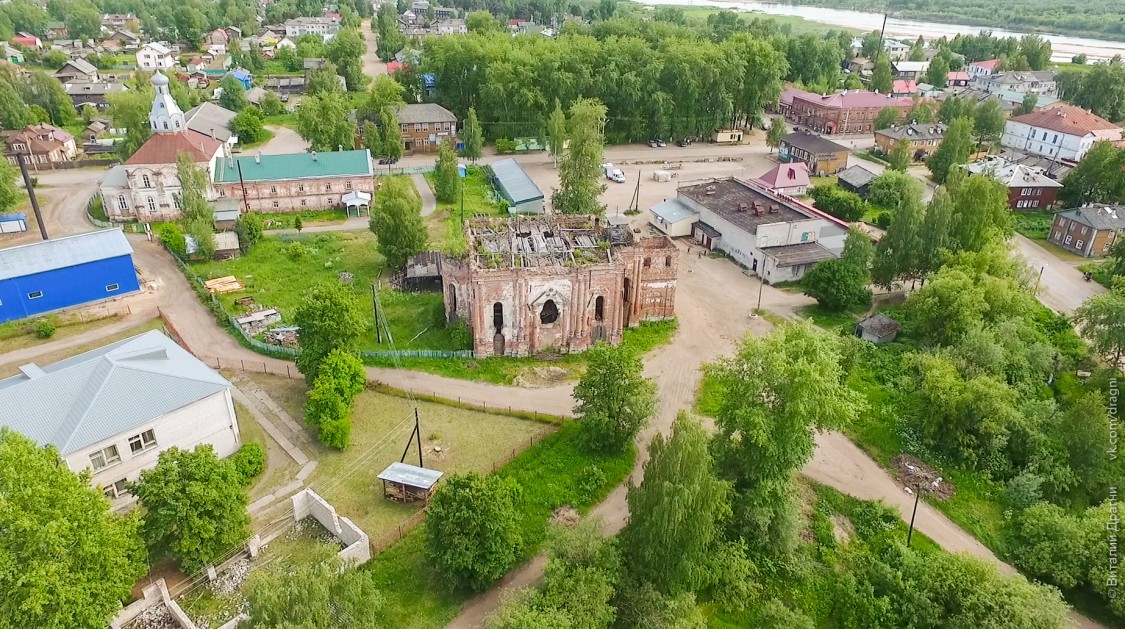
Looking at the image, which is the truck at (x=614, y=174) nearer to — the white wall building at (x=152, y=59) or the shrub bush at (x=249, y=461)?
the shrub bush at (x=249, y=461)

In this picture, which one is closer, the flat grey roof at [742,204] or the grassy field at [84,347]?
the grassy field at [84,347]

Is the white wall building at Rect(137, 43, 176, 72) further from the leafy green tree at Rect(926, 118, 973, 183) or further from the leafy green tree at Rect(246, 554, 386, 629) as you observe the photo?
the leafy green tree at Rect(246, 554, 386, 629)

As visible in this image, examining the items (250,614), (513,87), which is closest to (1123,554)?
(250,614)

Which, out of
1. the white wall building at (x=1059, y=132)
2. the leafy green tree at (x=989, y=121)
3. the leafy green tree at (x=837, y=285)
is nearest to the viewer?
the leafy green tree at (x=837, y=285)

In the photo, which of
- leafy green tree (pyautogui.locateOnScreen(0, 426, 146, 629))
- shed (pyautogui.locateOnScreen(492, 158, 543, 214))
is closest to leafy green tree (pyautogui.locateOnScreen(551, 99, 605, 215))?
shed (pyautogui.locateOnScreen(492, 158, 543, 214))

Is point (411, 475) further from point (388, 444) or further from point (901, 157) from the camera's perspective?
point (901, 157)

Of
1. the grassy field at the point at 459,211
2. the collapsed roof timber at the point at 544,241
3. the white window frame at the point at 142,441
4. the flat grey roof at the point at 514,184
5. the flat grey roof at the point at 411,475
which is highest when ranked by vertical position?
the collapsed roof timber at the point at 544,241

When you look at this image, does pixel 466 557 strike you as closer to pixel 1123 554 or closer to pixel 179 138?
pixel 1123 554

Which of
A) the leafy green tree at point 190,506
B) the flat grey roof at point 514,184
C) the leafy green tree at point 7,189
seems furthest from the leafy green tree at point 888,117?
the leafy green tree at point 7,189
